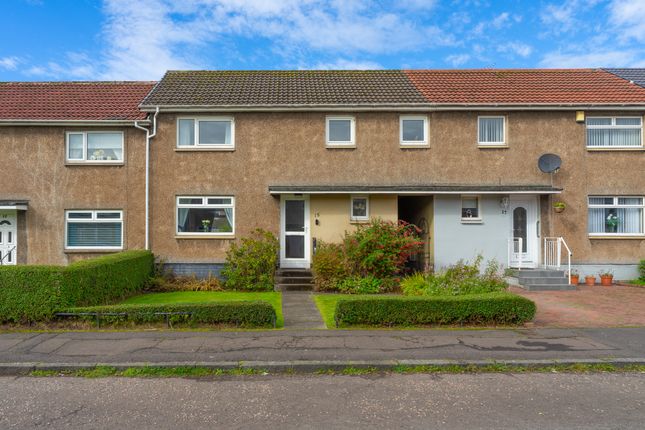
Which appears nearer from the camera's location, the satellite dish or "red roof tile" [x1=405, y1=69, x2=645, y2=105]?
the satellite dish

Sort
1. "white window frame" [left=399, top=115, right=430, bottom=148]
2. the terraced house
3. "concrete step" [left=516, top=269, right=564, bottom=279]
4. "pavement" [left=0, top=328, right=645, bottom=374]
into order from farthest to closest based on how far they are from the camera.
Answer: "white window frame" [left=399, top=115, right=430, bottom=148] → the terraced house → "concrete step" [left=516, top=269, right=564, bottom=279] → "pavement" [left=0, top=328, right=645, bottom=374]

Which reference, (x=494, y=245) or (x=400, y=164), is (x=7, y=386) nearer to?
(x=400, y=164)

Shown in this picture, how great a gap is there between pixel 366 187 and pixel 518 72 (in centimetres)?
871

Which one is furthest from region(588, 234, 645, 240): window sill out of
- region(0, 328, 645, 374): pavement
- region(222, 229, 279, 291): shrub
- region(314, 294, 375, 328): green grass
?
region(222, 229, 279, 291): shrub

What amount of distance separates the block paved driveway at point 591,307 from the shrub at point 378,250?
362 cm

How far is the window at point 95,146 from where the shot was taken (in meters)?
13.9

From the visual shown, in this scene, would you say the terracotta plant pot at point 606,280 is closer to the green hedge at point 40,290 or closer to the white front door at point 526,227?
the white front door at point 526,227

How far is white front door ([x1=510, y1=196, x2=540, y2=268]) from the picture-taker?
1362cm

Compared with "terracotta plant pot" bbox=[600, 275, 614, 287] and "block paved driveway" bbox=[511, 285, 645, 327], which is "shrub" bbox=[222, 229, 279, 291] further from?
"terracotta plant pot" bbox=[600, 275, 614, 287]

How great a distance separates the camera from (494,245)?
43.8 ft

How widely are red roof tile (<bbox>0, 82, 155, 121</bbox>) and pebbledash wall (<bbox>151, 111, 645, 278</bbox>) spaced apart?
7.01 feet

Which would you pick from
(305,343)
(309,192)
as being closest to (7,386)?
(305,343)

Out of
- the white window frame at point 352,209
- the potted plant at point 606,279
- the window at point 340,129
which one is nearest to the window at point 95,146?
the window at point 340,129

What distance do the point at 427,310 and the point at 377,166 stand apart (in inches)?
278
